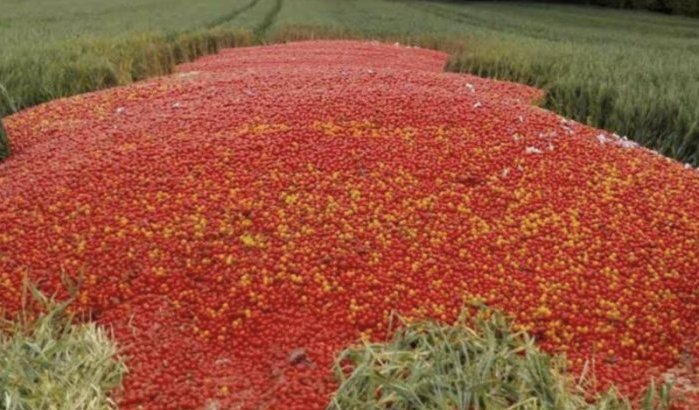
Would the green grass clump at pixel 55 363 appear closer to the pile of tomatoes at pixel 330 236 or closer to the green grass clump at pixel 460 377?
the pile of tomatoes at pixel 330 236

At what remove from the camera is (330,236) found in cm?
457

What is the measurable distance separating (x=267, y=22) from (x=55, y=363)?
18.9 meters

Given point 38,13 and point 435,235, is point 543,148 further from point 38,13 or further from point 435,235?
point 38,13

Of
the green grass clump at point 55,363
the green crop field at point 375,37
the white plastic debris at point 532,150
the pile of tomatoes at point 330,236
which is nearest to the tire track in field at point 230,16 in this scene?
the green crop field at point 375,37

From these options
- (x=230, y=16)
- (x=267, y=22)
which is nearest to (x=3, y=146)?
(x=267, y=22)

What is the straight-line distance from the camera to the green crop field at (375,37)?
25.9ft

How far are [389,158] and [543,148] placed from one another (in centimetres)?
116

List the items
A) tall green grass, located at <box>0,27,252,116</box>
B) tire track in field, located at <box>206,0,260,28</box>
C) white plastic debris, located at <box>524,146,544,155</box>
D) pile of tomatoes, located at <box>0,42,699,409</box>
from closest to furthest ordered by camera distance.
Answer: pile of tomatoes, located at <box>0,42,699,409</box> < white plastic debris, located at <box>524,146,544,155</box> < tall green grass, located at <box>0,27,252,116</box> < tire track in field, located at <box>206,0,260,28</box>

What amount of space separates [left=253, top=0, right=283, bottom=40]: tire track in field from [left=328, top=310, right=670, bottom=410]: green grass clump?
1543cm

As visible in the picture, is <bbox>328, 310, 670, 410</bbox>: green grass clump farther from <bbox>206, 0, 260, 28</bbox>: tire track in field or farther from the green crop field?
<bbox>206, 0, 260, 28</bbox>: tire track in field

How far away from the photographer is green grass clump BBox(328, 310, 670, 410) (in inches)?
136

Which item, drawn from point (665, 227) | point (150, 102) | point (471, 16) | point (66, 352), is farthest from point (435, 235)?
point (471, 16)

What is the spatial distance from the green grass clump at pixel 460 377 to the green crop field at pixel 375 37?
4187 mm

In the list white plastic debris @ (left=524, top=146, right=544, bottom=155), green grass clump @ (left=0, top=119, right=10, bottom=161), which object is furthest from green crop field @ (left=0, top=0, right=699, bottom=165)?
white plastic debris @ (left=524, top=146, right=544, bottom=155)
